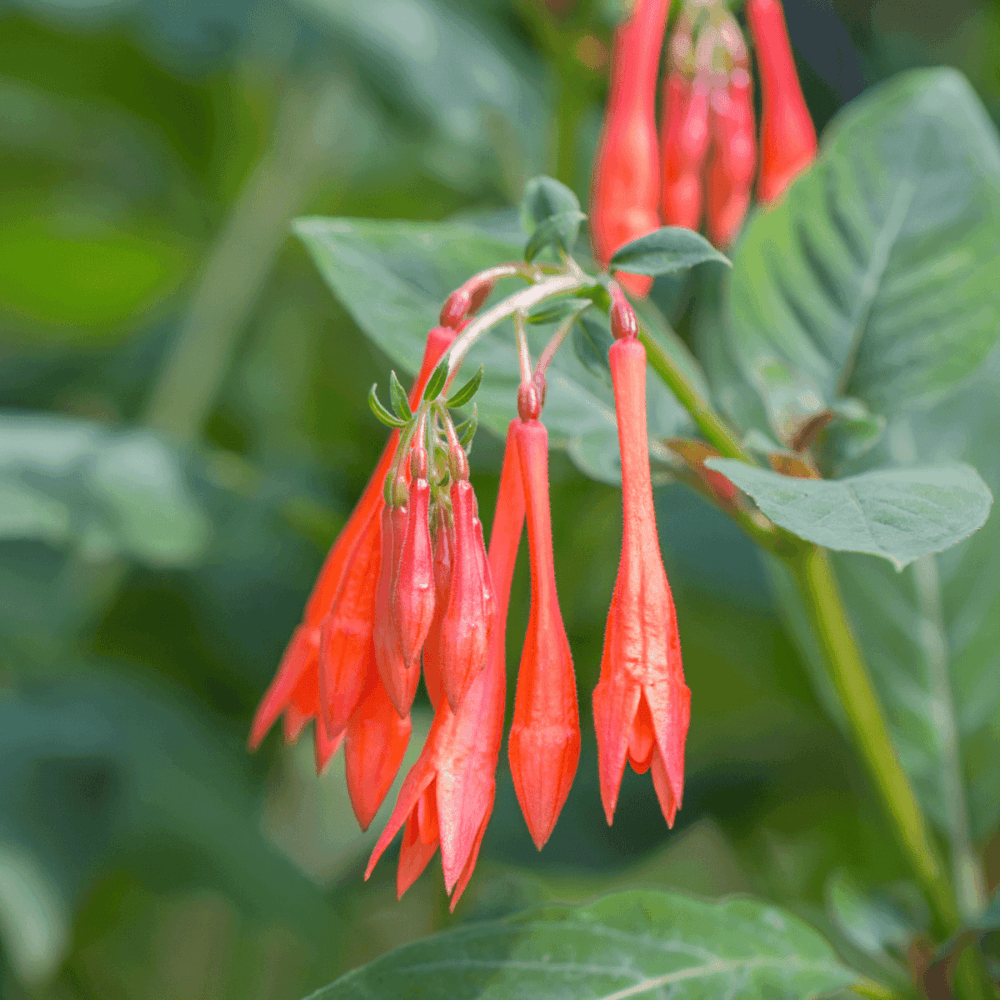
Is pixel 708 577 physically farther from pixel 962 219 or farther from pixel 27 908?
pixel 27 908

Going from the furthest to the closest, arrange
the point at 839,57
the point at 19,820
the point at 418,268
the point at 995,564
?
the point at 839,57
the point at 19,820
the point at 995,564
the point at 418,268


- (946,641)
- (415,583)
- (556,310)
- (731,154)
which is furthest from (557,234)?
(946,641)

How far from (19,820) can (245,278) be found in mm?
590

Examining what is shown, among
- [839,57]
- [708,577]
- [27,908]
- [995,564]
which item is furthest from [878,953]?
[839,57]

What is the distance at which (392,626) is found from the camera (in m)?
0.38

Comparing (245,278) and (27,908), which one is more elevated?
(245,278)

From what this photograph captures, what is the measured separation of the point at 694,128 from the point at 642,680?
0.38 meters

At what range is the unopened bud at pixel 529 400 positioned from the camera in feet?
1.30

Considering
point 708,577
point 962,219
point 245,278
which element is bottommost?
point 708,577

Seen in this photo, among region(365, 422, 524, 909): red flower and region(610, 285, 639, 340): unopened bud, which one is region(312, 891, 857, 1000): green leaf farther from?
region(610, 285, 639, 340): unopened bud

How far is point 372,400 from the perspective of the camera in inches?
14.7

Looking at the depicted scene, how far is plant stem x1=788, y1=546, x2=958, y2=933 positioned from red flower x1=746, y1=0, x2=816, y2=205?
0.93 feet

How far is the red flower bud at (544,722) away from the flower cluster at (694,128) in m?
0.23

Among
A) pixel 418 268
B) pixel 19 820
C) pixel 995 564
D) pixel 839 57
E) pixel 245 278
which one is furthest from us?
pixel 245 278
